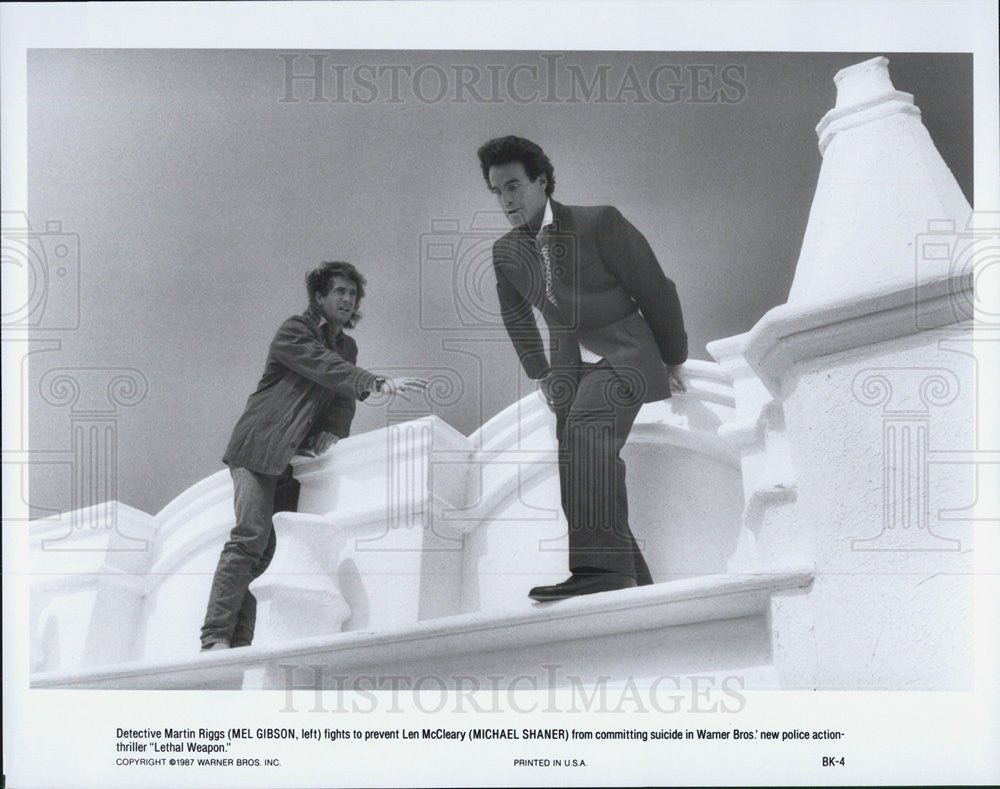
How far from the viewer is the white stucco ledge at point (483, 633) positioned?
4320 millimetres

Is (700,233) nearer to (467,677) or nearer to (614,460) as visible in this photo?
(614,460)

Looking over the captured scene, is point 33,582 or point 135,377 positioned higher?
point 135,377

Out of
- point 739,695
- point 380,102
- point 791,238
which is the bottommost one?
point 739,695

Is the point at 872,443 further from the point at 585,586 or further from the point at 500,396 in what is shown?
the point at 500,396

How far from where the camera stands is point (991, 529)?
4.45 meters

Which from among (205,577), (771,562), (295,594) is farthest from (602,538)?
(205,577)

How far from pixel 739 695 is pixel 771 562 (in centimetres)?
40

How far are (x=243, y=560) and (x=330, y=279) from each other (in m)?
0.96
